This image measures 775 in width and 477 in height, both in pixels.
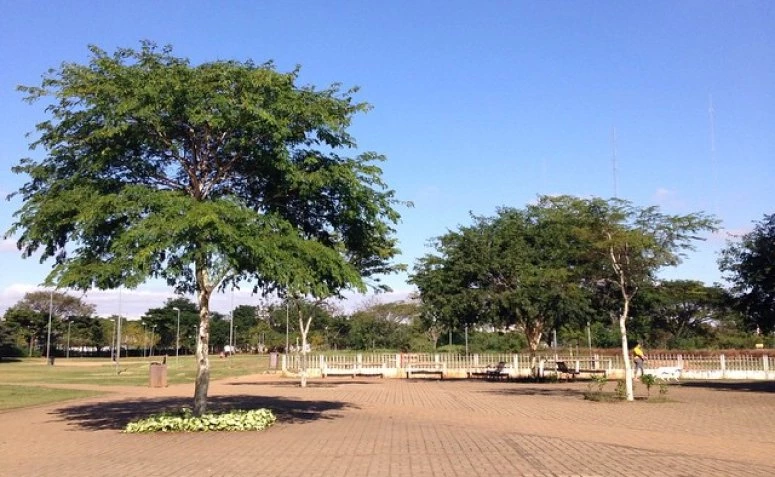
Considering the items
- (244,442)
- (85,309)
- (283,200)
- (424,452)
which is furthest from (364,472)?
(85,309)

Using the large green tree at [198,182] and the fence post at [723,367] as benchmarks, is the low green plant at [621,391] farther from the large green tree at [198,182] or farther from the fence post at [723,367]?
the fence post at [723,367]

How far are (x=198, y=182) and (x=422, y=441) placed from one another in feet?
23.9

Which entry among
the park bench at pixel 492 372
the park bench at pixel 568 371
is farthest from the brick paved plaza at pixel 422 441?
the park bench at pixel 492 372

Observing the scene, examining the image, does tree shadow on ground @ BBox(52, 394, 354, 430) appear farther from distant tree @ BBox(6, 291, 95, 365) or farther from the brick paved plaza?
distant tree @ BBox(6, 291, 95, 365)

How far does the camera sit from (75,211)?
13656 mm

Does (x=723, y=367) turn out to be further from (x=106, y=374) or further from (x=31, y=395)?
(x=106, y=374)

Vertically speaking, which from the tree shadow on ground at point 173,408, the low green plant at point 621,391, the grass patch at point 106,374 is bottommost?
the grass patch at point 106,374

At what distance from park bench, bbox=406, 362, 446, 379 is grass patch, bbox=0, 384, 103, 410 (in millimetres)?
17945

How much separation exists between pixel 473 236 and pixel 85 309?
9100 centimetres

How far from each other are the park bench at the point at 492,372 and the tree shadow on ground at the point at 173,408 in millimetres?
15714

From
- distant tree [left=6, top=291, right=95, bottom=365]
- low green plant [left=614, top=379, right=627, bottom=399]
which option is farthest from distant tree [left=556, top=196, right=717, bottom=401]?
distant tree [left=6, top=291, right=95, bottom=365]

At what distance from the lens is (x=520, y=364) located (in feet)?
126

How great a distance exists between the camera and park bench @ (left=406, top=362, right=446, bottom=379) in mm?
39188

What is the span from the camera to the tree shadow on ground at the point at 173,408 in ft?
55.3
